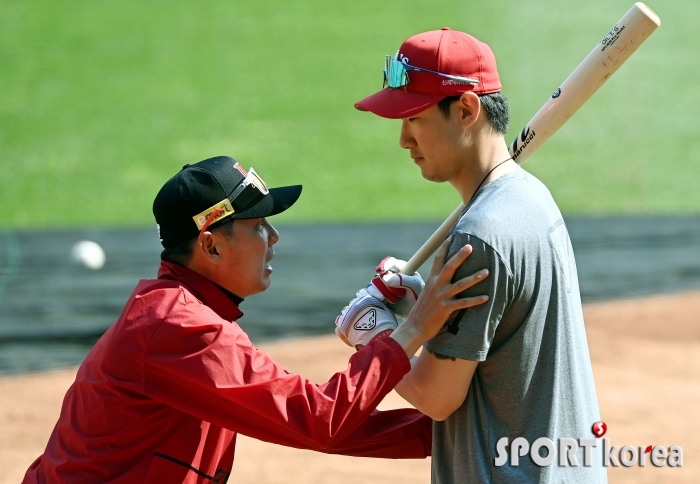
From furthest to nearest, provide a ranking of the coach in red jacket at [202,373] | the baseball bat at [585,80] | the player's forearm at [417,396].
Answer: the baseball bat at [585,80] < the coach in red jacket at [202,373] < the player's forearm at [417,396]

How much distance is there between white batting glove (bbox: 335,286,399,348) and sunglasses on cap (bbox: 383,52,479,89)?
0.67 meters

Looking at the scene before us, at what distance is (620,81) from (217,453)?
18619mm

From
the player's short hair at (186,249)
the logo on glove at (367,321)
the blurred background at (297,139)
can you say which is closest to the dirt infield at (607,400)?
the blurred background at (297,139)

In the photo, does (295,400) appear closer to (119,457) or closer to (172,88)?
(119,457)

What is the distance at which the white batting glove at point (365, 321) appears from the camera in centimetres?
272

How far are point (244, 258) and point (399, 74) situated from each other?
0.75m

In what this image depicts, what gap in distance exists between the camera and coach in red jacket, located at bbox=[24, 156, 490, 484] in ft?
7.91

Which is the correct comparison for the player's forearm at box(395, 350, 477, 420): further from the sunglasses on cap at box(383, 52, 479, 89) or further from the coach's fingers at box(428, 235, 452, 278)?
the sunglasses on cap at box(383, 52, 479, 89)

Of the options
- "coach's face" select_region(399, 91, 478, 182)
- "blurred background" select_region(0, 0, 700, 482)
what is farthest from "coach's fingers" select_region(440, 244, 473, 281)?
"blurred background" select_region(0, 0, 700, 482)

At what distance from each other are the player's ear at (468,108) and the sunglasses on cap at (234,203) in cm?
Answer: 69

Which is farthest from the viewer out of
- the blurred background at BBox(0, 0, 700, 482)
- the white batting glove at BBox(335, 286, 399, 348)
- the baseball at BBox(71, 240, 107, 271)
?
the baseball at BBox(71, 240, 107, 271)

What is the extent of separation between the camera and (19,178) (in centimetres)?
1598

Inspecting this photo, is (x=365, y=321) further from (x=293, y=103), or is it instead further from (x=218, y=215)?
(x=293, y=103)

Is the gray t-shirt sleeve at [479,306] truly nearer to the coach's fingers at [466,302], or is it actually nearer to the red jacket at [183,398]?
the coach's fingers at [466,302]
